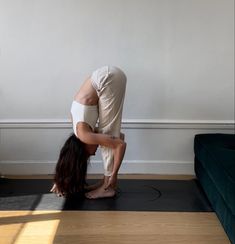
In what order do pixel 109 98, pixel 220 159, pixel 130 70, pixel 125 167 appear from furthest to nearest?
pixel 125 167
pixel 130 70
pixel 109 98
pixel 220 159

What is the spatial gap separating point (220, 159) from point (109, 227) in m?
0.88

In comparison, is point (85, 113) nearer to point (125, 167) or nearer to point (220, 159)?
point (125, 167)

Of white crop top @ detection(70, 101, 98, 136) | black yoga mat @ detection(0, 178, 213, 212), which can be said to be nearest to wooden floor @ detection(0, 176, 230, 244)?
black yoga mat @ detection(0, 178, 213, 212)

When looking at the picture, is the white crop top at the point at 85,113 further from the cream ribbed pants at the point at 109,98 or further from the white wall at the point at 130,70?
the white wall at the point at 130,70

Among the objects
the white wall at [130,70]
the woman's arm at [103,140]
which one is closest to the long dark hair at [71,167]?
the woman's arm at [103,140]

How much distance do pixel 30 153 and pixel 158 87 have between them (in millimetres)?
1331

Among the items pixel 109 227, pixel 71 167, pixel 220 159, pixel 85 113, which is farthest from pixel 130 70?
pixel 109 227

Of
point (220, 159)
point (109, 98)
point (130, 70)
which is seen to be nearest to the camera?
point (220, 159)

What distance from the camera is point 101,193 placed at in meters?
2.98

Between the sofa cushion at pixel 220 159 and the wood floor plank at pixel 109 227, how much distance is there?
298 millimetres

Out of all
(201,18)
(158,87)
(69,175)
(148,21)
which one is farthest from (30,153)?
(201,18)

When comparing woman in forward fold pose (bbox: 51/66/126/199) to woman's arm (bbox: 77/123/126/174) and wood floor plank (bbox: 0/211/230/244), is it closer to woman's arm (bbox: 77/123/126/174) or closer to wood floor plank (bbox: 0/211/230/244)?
woman's arm (bbox: 77/123/126/174)

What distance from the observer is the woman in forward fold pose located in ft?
9.30

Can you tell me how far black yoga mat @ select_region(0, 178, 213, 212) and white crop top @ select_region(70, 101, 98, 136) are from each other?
23.1 inches
